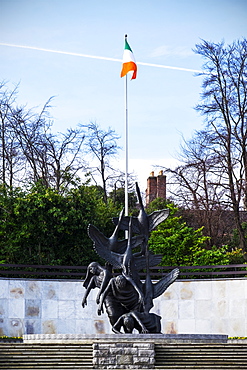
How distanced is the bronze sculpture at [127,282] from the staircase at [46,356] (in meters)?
1.77

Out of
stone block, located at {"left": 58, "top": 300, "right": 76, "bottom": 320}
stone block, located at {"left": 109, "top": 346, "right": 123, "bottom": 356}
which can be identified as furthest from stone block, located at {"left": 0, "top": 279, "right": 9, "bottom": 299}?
stone block, located at {"left": 109, "top": 346, "right": 123, "bottom": 356}

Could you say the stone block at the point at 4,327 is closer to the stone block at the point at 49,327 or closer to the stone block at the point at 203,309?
the stone block at the point at 49,327

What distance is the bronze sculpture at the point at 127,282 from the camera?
62.3 ft

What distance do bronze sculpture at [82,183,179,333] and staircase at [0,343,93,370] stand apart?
177 centimetres

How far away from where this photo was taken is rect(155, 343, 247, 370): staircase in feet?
55.7

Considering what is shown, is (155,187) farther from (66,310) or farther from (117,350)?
(117,350)

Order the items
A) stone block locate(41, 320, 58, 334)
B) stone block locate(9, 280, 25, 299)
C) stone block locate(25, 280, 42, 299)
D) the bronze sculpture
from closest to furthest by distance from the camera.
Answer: the bronze sculpture < stone block locate(9, 280, 25, 299) < stone block locate(41, 320, 58, 334) < stone block locate(25, 280, 42, 299)

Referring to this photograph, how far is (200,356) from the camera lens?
1723 centimetres

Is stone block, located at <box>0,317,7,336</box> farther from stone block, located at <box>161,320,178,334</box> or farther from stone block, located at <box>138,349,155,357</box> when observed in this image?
stone block, located at <box>138,349,155,357</box>

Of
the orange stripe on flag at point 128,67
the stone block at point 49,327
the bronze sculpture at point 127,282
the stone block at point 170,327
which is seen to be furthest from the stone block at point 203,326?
the orange stripe on flag at point 128,67

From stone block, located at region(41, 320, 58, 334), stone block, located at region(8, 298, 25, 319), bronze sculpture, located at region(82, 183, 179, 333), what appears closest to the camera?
bronze sculpture, located at region(82, 183, 179, 333)

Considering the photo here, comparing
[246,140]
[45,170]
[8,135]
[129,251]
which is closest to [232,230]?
[246,140]

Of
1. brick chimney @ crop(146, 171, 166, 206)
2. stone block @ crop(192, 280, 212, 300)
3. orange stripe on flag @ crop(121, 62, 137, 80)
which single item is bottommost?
stone block @ crop(192, 280, 212, 300)

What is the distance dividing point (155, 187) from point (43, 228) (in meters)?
18.5
